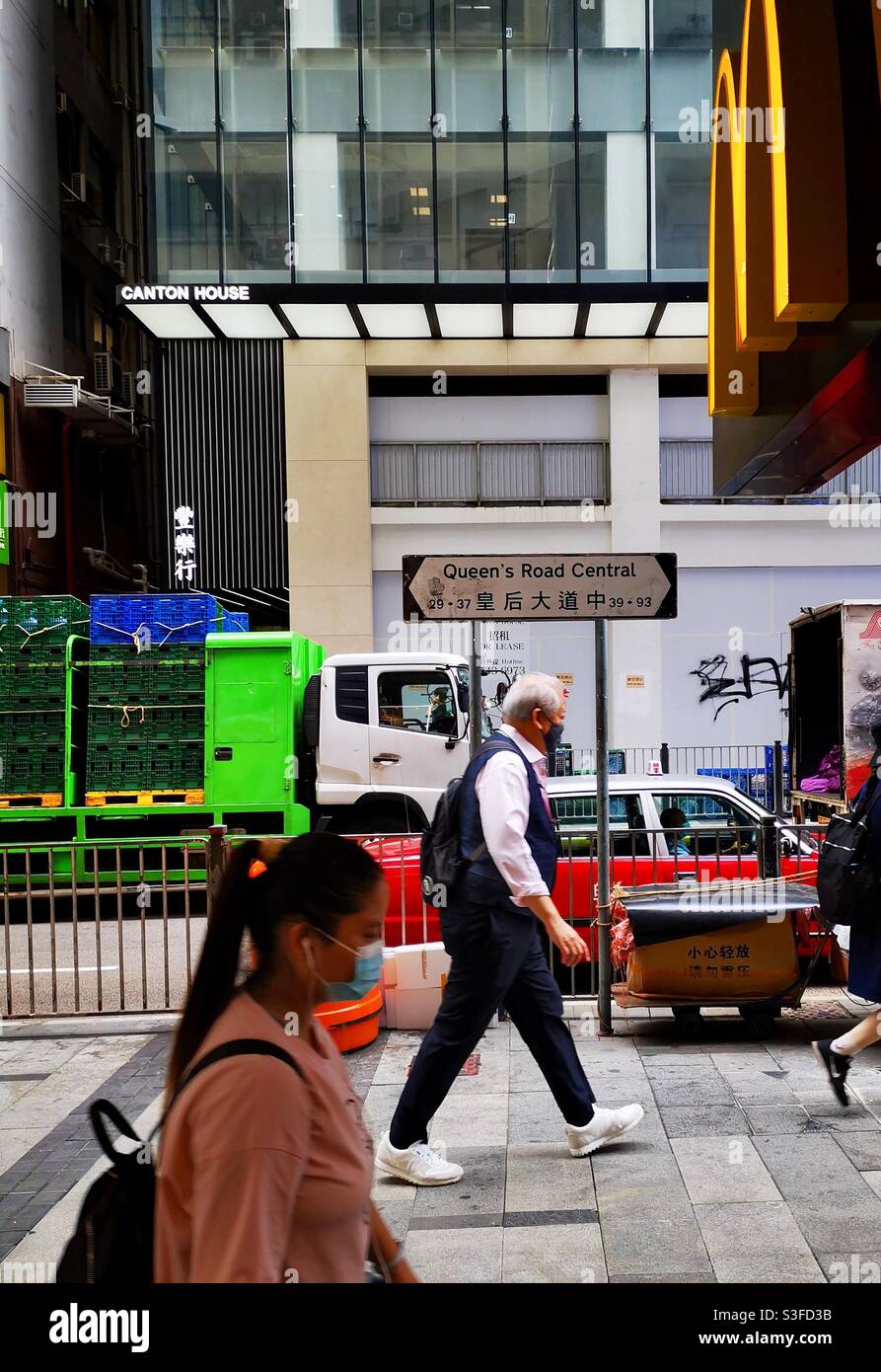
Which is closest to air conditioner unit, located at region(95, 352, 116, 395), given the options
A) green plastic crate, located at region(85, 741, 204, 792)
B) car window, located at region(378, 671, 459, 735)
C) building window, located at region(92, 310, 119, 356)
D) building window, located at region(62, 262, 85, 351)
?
building window, located at region(62, 262, 85, 351)

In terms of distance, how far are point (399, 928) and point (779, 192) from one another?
5345mm

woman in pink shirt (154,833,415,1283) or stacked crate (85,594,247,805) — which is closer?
woman in pink shirt (154,833,415,1283)

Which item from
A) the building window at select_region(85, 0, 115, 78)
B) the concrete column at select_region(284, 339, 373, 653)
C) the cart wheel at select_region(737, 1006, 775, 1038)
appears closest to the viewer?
the cart wheel at select_region(737, 1006, 775, 1038)

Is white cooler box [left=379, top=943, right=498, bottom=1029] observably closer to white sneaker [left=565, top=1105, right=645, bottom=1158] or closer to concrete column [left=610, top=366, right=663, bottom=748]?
white sneaker [left=565, top=1105, right=645, bottom=1158]

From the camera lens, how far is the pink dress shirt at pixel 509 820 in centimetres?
427

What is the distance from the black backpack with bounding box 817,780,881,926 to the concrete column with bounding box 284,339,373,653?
51.7 feet

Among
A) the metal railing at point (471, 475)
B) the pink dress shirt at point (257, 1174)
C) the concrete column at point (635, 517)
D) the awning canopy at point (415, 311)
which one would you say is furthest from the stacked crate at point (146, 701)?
the pink dress shirt at point (257, 1174)

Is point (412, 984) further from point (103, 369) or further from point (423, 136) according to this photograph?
point (103, 369)

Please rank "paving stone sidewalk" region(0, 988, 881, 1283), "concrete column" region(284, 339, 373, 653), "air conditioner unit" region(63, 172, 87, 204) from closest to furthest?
"paving stone sidewalk" region(0, 988, 881, 1283) → "concrete column" region(284, 339, 373, 653) → "air conditioner unit" region(63, 172, 87, 204)

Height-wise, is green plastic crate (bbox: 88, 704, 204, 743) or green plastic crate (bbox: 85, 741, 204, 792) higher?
green plastic crate (bbox: 88, 704, 204, 743)

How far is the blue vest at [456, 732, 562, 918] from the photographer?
4.35m

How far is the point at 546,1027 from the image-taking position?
A: 443cm

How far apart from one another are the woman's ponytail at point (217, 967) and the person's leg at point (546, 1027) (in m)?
2.67
